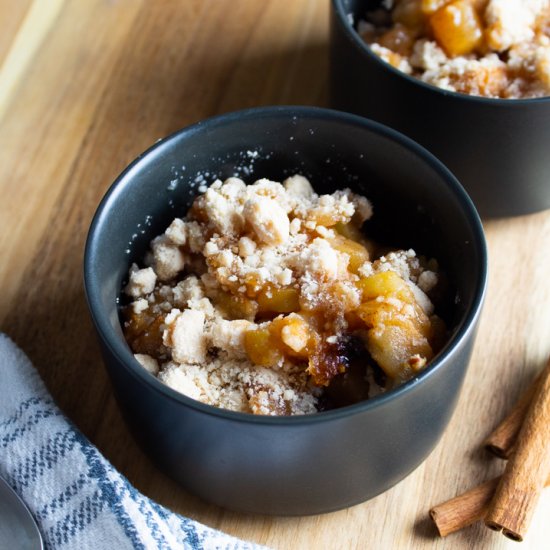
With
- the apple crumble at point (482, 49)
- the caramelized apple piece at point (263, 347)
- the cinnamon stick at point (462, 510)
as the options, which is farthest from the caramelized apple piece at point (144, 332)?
the apple crumble at point (482, 49)

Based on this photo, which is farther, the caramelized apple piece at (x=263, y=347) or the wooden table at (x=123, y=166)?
the wooden table at (x=123, y=166)

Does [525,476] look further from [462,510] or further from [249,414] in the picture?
[249,414]

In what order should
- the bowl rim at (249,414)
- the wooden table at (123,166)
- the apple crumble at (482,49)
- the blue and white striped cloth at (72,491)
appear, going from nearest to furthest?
the bowl rim at (249,414)
the blue and white striped cloth at (72,491)
the wooden table at (123,166)
the apple crumble at (482,49)

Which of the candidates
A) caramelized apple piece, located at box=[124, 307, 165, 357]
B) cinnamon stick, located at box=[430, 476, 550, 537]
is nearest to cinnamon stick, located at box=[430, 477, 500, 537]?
cinnamon stick, located at box=[430, 476, 550, 537]

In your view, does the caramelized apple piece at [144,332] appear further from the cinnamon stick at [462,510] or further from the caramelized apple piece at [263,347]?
the cinnamon stick at [462,510]

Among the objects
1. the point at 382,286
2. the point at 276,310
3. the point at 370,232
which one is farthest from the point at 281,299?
the point at 370,232

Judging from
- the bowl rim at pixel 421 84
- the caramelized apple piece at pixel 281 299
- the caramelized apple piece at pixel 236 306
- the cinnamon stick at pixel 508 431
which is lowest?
the cinnamon stick at pixel 508 431

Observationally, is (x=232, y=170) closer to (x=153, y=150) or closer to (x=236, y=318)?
(x=153, y=150)

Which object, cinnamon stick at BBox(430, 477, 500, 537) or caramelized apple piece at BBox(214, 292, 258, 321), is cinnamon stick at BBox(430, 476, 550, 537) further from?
caramelized apple piece at BBox(214, 292, 258, 321)
